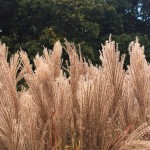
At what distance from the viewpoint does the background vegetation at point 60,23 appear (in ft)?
46.7

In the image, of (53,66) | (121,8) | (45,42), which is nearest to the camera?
(53,66)

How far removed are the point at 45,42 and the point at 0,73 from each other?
12.0m

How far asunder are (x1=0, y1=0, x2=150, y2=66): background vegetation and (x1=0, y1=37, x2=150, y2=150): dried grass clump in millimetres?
11633

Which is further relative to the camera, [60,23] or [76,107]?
[60,23]

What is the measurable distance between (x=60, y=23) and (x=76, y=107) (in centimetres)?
1346

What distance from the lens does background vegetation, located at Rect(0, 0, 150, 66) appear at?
46.7ft

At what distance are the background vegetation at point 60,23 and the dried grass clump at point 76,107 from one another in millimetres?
11633

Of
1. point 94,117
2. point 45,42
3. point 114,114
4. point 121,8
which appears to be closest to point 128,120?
point 114,114

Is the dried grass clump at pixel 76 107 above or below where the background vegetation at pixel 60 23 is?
below

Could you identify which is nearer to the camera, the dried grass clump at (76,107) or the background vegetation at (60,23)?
the dried grass clump at (76,107)

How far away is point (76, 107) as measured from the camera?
6.22 feet

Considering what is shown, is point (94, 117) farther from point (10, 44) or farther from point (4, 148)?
point (10, 44)

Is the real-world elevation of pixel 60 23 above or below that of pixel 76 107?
above

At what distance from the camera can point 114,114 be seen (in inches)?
70.5
